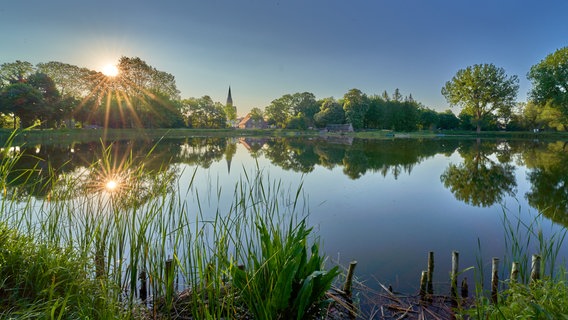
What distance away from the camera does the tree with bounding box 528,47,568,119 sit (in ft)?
122

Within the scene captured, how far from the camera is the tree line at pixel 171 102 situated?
29953 millimetres

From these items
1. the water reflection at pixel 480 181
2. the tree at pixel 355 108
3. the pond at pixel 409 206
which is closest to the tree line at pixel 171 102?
the tree at pixel 355 108

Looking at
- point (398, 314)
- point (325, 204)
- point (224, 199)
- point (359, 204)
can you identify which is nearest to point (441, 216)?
point (359, 204)

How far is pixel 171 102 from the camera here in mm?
46000

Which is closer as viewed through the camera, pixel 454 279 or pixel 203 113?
pixel 454 279

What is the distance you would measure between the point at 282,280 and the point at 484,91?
198 ft

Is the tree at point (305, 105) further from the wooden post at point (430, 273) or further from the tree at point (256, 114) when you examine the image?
the wooden post at point (430, 273)

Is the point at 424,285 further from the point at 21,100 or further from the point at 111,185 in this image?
the point at 21,100

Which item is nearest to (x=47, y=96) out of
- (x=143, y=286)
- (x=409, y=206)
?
(x=143, y=286)

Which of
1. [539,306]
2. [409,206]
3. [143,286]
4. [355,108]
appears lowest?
[409,206]

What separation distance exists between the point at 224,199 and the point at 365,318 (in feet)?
19.6

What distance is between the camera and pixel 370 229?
6402 mm

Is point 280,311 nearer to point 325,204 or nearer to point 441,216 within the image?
point 325,204

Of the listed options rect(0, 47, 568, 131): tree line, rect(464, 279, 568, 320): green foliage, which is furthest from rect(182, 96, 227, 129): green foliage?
rect(464, 279, 568, 320): green foliage
